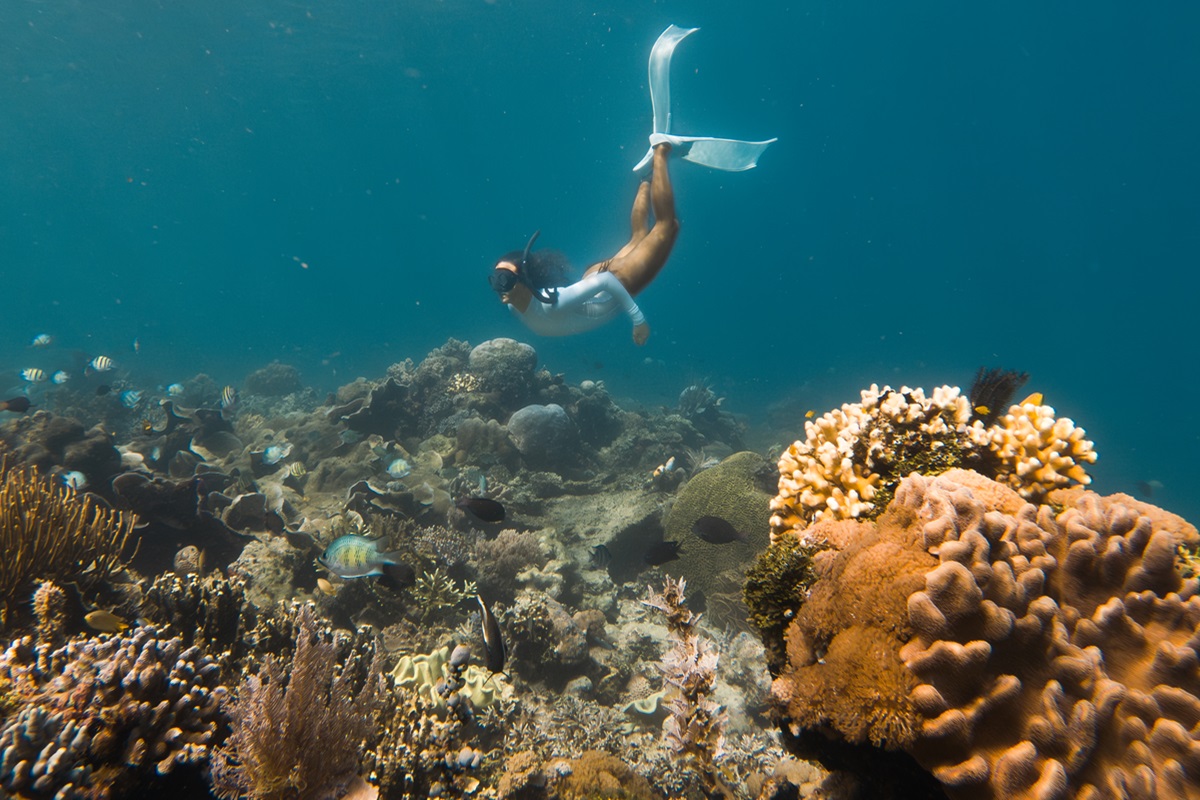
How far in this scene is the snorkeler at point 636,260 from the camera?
7.69 metres

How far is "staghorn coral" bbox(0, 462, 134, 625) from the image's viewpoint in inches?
156

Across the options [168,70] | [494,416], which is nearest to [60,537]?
[494,416]

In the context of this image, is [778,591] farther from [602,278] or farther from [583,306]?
[583,306]

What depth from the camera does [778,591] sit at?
279cm

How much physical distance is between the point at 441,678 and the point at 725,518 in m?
5.19

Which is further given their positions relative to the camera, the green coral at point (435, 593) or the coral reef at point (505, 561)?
the coral reef at point (505, 561)

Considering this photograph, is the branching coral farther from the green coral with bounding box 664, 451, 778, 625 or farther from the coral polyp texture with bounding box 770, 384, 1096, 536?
the green coral with bounding box 664, 451, 778, 625

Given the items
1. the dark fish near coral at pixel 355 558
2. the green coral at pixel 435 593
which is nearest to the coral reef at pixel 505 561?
the green coral at pixel 435 593

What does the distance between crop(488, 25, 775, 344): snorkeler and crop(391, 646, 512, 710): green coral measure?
15.7ft

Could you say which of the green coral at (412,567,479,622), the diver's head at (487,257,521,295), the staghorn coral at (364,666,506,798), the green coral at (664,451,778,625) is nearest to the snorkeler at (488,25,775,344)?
the diver's head at (487,257,521,295)

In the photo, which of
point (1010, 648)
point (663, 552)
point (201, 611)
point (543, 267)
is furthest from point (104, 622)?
point (543, 267)

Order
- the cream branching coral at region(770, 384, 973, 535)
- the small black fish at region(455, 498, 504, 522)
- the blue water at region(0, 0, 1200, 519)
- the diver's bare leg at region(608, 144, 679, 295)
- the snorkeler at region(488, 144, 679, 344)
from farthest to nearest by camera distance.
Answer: the blue water at region(0, 0, 1200, 519)
the diver's bare leg at region(608, 144, 679, 295)
the snorkeler at region(488, 144, 679, 344)
the small black fish at region(455, 498, 504, 522)
the cream branching coral at region(770, 384, 973, 535)

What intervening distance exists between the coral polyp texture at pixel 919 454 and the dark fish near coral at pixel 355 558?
385cm

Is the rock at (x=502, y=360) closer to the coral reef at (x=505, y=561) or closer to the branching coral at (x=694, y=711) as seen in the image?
the coral reef at (x=505, y=561)
